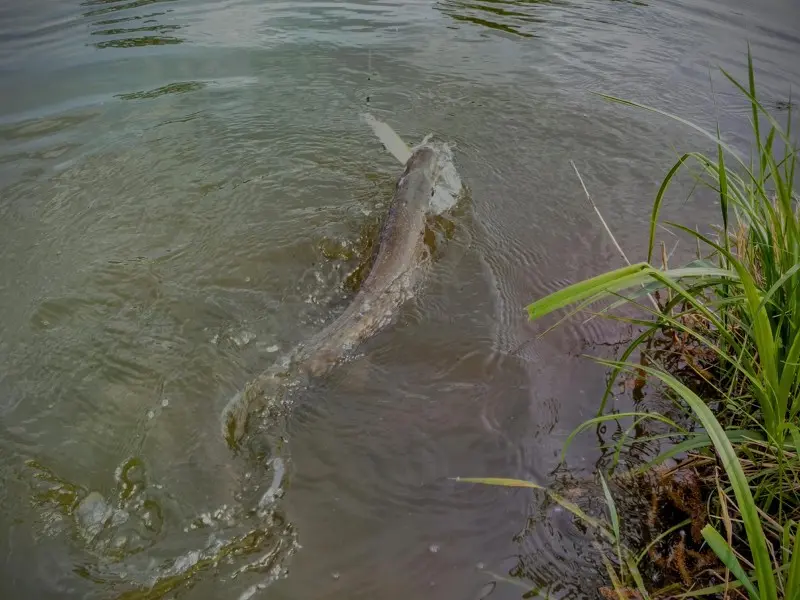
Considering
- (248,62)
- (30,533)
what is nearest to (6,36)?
(248,62)

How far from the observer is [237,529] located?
97.9 inches

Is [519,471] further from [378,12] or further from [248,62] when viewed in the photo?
[378,12]

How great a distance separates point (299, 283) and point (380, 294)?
24.4 inches

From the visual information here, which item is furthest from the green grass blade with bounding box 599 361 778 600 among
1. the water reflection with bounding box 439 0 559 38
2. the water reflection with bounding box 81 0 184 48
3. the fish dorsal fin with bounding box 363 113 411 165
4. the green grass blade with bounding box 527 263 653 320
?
the water reflection with bounding box 81 0 184 48

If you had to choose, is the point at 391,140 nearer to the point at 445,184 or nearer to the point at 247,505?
the point at 445,184

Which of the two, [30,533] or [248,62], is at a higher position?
[248,62]

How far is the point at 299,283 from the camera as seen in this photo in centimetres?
397

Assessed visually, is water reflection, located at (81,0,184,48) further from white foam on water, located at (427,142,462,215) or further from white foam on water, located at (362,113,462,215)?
white foam on water, located at (427,142,462,215)

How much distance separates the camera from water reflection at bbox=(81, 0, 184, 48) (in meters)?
7.50

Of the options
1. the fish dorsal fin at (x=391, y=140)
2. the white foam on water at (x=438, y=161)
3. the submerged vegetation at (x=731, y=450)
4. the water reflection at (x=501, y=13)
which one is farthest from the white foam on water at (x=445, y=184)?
the water reflection at (x=501, y=13)

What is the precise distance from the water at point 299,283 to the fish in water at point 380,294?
4.5 inches

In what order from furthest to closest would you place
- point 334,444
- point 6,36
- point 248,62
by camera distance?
point 6,36 → point 248,62 → point 334,444

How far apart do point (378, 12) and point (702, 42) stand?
4.56m

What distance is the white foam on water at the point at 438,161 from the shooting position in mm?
4816
